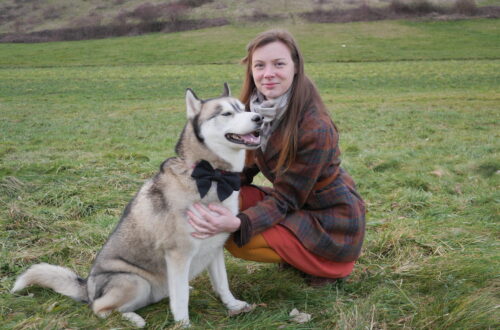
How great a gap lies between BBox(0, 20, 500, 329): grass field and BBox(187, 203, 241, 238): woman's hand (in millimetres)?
676

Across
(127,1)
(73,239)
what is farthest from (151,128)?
(127,1)

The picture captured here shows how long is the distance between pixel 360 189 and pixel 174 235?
12.9 ft

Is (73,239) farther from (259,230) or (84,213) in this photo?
(259,230)

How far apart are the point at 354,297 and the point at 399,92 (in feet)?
59.6

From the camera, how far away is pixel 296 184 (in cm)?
332

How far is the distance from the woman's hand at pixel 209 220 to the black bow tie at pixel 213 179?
0.30 feet

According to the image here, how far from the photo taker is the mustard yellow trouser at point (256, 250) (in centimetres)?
337

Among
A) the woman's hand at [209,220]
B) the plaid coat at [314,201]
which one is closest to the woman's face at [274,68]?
the plaid coat at [314,201]

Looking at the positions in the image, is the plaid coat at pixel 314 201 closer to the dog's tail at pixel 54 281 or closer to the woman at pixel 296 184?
the woman at pixel 296 184

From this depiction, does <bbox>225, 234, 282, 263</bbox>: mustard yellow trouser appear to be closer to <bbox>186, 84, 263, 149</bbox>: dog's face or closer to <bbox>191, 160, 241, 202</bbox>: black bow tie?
<bbox>191, 160, 241, 202</bbox>: black bow tie

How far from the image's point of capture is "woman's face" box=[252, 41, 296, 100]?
130 inches

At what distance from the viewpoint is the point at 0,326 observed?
111 inches

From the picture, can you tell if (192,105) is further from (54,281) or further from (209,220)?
(54,281)

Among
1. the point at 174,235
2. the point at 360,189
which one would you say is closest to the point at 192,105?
the point at 174,235
